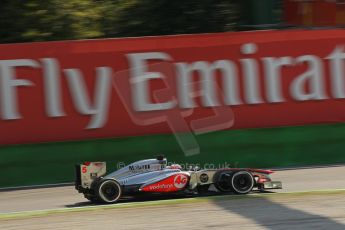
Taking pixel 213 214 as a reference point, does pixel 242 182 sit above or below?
above

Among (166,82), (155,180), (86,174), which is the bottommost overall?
A: (155,180)

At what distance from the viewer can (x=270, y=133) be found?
48.0 feet

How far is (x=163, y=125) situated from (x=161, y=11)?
7.92 meters

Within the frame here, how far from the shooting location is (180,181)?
10062 millimetres

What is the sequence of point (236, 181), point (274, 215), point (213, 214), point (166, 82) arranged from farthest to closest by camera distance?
point (166, 82) < point (236, 181) < point (213, 214) < point (274, 215)

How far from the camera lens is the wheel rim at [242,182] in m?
10.1

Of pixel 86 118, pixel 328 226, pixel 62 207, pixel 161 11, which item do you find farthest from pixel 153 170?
pixel 161 11

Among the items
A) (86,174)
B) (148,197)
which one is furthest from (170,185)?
(86,174)

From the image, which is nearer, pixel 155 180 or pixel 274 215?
pixel 274 215

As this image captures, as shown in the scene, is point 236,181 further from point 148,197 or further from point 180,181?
point 148,197

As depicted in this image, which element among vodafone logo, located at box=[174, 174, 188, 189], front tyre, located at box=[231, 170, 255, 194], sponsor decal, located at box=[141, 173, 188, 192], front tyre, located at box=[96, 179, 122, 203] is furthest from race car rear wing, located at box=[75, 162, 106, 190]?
front tyre, located at box=[231, 170, 255, 194]

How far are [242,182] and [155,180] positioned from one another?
4.61ft

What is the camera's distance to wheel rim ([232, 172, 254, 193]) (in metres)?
10.1

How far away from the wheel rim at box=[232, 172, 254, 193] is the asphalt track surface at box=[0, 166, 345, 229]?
19 cm
